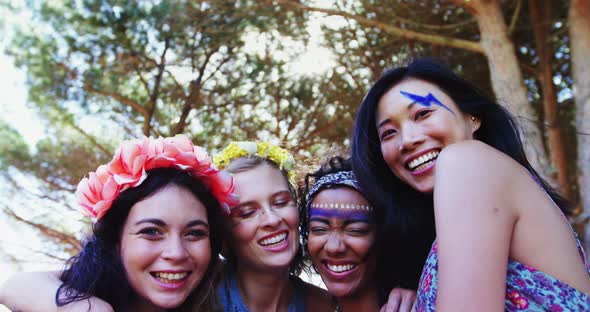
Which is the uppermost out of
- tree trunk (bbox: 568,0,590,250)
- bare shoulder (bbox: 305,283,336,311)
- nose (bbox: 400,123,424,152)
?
tree trunk (bbox: 568,0,590,250)

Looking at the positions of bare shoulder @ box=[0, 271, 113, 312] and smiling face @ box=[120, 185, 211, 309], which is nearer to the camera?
bare shoulder @ box=[0, 271, 113, 312]

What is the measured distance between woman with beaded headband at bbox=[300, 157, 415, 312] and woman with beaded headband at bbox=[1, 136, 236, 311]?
0.54 metres

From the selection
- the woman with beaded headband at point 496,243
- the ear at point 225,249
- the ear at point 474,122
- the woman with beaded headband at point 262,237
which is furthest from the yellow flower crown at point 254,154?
the woman with beaded headband at point 496,243

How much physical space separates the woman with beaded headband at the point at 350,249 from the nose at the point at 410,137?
0.61 metres

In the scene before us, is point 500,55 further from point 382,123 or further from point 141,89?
point 141,89

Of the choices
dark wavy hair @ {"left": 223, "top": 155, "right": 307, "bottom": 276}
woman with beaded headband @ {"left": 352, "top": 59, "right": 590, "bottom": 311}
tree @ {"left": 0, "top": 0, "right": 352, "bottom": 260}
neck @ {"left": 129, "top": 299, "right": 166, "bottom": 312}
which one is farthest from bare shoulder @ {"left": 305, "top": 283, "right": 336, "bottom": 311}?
tree @ {"left": 0, "top": 0, "right": 352, "bottom": 260}

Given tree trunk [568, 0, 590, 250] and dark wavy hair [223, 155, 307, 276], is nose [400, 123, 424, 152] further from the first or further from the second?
tree trunk [568, 0, 590, 250]

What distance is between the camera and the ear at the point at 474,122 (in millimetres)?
2407

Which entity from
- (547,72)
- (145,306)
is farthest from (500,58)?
(145,306)

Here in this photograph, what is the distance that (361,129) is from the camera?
2619 mm

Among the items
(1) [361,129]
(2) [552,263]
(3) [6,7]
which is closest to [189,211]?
(1) [361,129]

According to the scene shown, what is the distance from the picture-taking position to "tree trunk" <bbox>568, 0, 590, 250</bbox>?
19.6 feet

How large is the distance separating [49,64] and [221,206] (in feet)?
22.7

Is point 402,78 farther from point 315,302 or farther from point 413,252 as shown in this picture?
A: point 315,302
